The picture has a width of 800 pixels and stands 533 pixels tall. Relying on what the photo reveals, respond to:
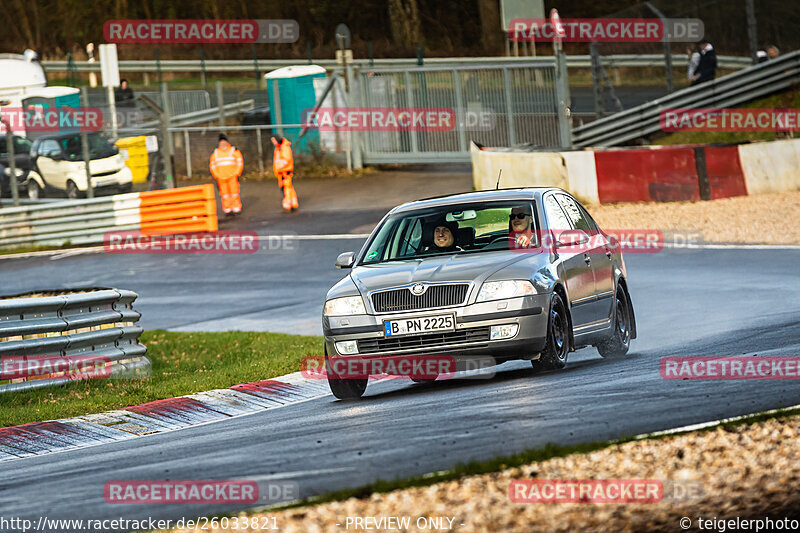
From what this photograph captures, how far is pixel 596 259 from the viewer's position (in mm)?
11812

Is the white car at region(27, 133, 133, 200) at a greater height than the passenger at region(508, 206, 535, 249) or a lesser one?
greater

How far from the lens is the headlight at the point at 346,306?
10219mm

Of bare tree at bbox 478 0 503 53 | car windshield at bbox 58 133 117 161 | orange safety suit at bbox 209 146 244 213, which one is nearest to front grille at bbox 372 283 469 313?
orange safety suit at bbox 209 146 244 213

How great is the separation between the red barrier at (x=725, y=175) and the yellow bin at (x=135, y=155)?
12.6 meters

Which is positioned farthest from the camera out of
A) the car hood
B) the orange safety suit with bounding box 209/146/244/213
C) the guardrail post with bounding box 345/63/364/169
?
the guardrail post with bounding box 345/63/364/169

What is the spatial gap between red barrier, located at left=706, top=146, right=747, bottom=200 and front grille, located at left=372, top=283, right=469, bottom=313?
1537cm

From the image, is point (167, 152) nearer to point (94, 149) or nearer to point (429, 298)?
point (94, 149)

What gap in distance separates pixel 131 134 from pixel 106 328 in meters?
A: 17.7

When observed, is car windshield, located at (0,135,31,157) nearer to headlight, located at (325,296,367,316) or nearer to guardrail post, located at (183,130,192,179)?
guardrail post, located at (183,130,192,179)

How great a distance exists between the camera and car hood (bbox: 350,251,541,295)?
33.2ft

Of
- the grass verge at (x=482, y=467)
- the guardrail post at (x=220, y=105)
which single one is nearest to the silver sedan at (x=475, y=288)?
the grass verge at (x=482, y=467)

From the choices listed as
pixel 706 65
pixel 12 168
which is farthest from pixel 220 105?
pixel 706 65

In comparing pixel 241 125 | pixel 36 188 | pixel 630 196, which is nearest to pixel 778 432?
pixel 630 196

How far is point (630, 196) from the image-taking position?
25094 millimetres
